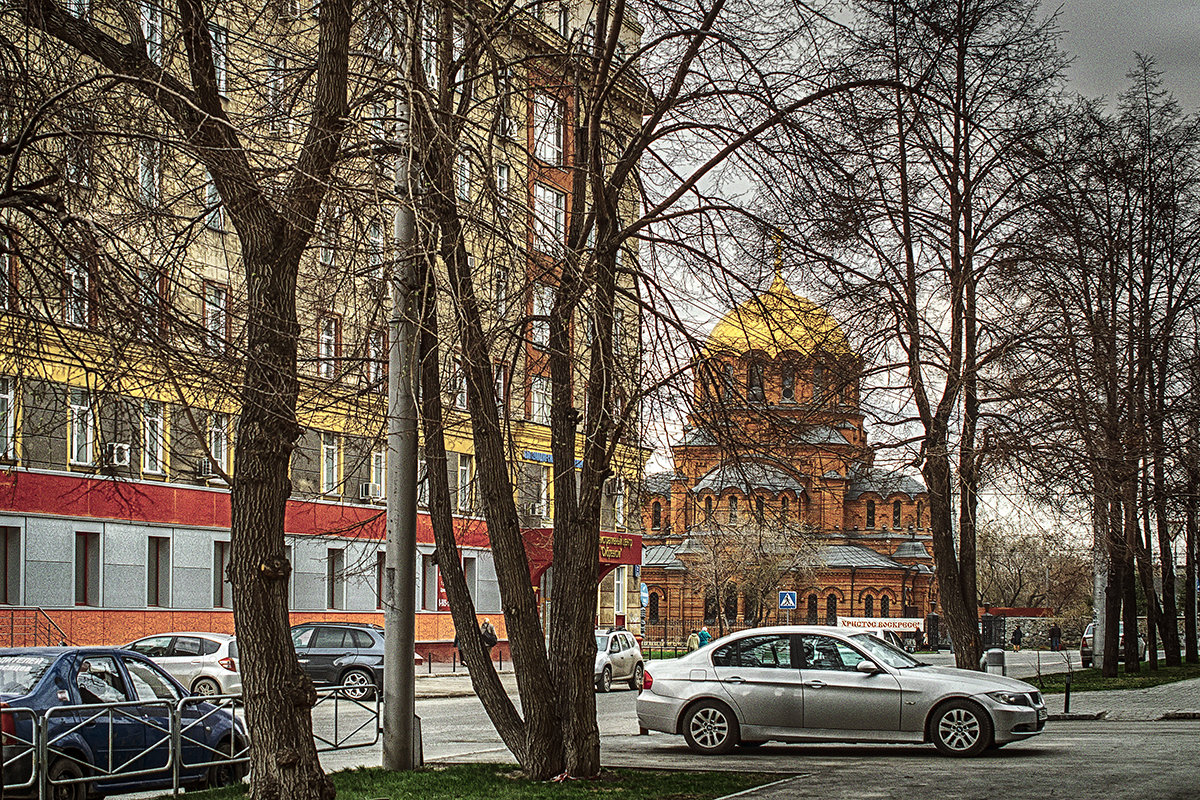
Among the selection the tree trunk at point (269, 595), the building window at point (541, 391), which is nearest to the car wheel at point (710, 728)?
the building window at point (541, 391)

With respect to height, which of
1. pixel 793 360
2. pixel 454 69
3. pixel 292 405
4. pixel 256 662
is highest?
pixel 454 69

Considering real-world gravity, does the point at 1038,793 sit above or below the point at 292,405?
below

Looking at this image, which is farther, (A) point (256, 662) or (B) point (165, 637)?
(B) point (165, 637)

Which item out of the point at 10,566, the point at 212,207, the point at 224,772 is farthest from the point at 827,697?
the point at 10,566

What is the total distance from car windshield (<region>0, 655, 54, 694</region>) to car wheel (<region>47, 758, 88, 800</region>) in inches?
39.1

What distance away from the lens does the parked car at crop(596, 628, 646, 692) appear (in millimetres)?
36750

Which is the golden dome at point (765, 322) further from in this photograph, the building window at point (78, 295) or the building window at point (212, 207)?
the building window at point (78, 295)

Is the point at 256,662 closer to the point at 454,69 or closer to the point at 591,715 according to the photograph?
the point at 591,715

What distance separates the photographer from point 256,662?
10664 mm

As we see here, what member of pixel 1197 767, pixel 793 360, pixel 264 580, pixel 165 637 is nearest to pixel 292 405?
pixel 264 580

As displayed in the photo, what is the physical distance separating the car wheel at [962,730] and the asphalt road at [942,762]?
199mm

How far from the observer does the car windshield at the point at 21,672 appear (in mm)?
13602

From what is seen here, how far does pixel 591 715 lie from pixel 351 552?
33692 mm

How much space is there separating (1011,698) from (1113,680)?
66.1 ft
